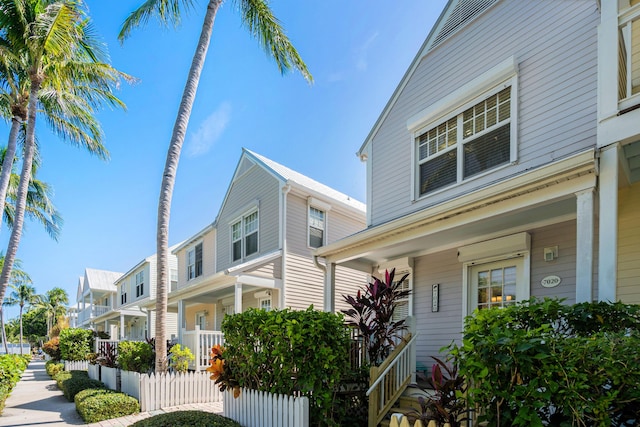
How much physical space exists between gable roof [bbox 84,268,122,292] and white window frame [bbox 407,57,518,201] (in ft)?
113

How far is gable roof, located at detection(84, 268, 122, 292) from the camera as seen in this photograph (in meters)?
34.6

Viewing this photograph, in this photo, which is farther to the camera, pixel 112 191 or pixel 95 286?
pixel 95 286

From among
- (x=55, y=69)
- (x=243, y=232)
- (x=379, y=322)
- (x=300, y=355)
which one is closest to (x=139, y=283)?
(x=243, y=232)

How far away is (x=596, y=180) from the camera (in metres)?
4.59

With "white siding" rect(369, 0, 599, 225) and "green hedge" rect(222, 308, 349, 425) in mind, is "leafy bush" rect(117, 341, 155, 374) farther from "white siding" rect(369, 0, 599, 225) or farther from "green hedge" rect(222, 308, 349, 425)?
"white siding" rect(369, 0, 599, 225)

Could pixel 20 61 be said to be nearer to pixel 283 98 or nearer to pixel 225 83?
pixel 225 83

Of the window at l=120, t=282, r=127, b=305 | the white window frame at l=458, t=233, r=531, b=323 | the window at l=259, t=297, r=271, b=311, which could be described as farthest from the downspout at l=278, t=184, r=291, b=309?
the window at l=120, t=282, r=127, b=305

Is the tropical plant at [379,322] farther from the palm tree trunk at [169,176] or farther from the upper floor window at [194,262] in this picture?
the upper floor window at [194,262]

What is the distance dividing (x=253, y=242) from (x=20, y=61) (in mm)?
9621

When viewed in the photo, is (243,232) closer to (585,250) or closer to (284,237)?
(284,237)

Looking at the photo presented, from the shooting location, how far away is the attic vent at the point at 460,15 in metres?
7.84

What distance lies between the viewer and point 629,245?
547 cm

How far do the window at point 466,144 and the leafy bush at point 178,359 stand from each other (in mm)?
7301

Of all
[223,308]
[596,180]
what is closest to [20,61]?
[223,308]
